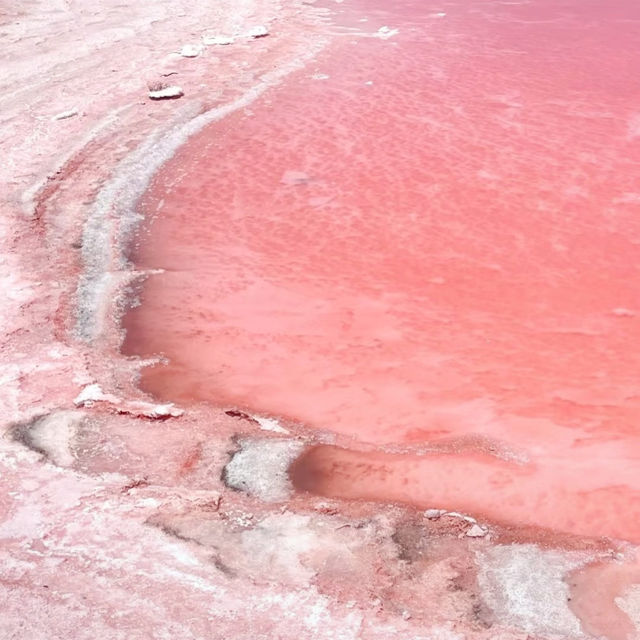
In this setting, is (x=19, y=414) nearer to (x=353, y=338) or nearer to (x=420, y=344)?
(x=353, y=338)

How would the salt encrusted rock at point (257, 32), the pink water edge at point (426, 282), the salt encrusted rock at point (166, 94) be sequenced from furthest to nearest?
the salt encrusted rock at point (257, 32) → the salt encrusted rock at point (166, 94) → the pink water edge at point (426, 282)

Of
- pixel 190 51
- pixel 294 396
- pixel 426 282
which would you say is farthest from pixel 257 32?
pixel 294 396

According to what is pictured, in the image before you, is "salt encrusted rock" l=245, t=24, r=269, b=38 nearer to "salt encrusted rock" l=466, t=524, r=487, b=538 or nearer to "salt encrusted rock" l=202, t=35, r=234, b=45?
"salt encrusted rock" l=202, t=35, r=234, b=45

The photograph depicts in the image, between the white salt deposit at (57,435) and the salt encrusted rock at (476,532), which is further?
the white salt deposit at (57,435)

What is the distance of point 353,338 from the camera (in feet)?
17.7

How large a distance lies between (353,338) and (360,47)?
759cm

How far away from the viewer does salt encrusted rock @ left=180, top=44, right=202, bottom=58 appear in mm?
11453

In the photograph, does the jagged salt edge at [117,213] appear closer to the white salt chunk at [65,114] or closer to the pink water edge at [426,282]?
the pink water edge at [426,282]

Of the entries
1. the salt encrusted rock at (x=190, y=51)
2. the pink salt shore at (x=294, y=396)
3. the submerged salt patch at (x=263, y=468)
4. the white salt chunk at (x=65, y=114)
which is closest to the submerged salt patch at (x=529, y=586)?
the pink salt shore at (x=294, y=396)

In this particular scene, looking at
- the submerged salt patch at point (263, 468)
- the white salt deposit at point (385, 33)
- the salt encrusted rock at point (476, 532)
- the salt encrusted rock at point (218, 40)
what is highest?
the salt encrusted rock at point (218, 40)

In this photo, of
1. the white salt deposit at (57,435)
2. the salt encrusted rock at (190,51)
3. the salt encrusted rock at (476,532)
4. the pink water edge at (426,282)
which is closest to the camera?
the salt encrusted rock at (476,532)

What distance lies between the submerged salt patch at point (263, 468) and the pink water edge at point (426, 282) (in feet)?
0.37

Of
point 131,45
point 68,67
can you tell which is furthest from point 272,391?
point 131,45

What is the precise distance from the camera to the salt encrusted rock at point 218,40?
12.1 meters
